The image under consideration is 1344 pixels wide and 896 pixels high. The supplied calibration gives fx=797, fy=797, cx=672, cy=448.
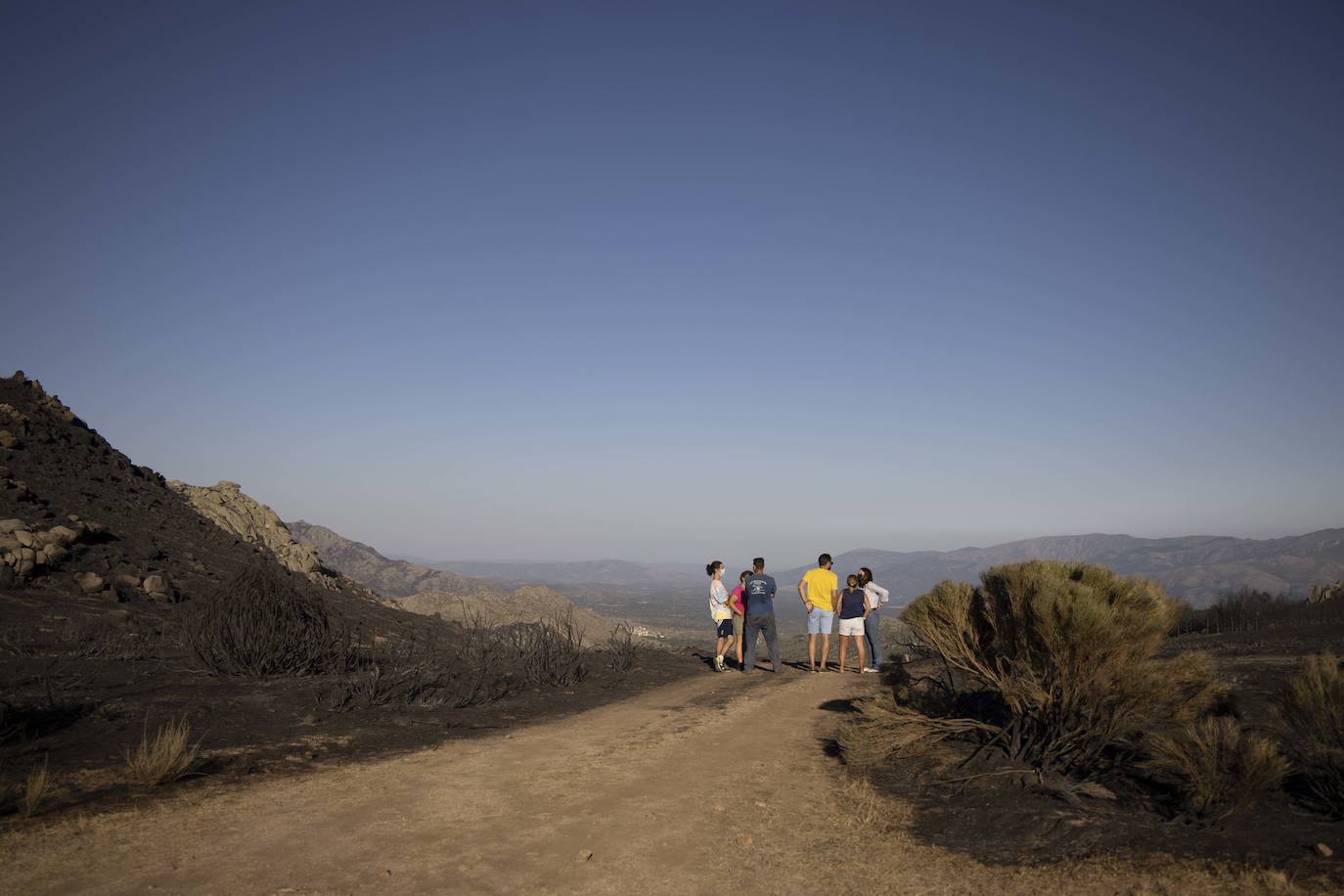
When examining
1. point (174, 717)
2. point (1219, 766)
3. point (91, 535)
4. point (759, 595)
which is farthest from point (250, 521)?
point (1219, 766)

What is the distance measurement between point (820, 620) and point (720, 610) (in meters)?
2.20

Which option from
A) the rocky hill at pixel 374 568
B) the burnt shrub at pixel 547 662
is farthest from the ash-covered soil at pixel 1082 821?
the rocky hill at pixel 374 568

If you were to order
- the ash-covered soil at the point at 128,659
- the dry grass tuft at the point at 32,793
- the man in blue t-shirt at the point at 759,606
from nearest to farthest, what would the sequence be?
1. the dry grass tuft at the point at 32,793
2. the ash-covered soil at the point at 128,659
3. the man in blue t-shirt at the point at 759,606

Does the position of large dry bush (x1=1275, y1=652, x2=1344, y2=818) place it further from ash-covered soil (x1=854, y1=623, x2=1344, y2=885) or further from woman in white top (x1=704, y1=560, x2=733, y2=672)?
woman in white top (x1=704, y1=560, x2=733, y2=672)

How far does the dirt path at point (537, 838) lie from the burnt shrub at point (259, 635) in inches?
198

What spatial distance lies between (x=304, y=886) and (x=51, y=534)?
17331mm

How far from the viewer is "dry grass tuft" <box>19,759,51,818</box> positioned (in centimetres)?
596

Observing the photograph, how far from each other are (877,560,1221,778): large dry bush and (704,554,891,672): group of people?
283 inches

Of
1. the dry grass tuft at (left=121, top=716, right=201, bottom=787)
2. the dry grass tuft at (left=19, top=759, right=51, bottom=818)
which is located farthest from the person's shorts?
the dry grass tuft at (left=19, top=759, right=51, bottom=818)

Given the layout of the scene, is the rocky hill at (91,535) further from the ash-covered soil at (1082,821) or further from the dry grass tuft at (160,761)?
the ash-covered soil at (1082,821)

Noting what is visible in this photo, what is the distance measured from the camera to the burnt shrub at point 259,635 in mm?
12164

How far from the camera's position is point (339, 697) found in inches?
424

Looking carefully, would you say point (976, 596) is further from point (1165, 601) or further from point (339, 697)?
point (339, 697)

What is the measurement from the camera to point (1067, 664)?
7066 mm
